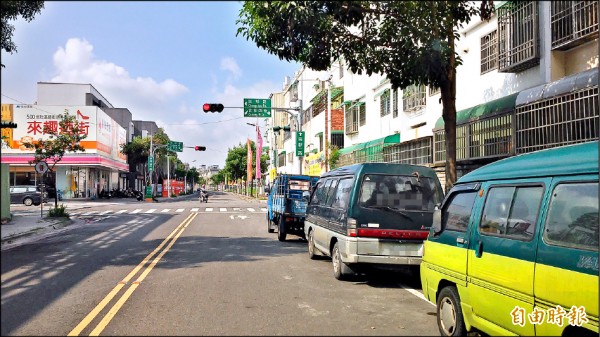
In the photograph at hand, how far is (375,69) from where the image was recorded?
1018 centimetres

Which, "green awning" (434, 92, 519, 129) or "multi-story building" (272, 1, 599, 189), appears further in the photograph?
"green awning" (434, 92, 519, 129)

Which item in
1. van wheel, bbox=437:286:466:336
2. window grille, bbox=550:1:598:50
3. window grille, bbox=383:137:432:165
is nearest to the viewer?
van wheel, bbox=437:286:466:336

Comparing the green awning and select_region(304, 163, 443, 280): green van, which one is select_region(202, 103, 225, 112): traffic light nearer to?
the green awning

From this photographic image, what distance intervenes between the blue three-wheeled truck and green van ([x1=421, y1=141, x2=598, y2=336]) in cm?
947

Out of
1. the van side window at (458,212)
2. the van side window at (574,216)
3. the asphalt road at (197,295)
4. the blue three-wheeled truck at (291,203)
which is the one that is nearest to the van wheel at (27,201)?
the asphalt road at (197,295)

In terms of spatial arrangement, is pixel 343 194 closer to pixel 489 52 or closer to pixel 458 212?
pixel 458 212

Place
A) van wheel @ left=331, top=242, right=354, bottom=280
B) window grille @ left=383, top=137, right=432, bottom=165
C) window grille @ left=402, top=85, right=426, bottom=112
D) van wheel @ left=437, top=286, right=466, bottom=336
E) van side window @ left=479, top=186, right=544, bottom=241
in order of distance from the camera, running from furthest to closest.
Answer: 1. window grille @ left=402, top=85, right=426, bottom=112
2. window grille @ left=383, top=137, right=432, bottom=165
3. van wheel @ left=331, top=242, right=354, bottom=280
4. van wheel @ left=437, top=286, right=466, bottom=336
5. van side window @ left=479, top=186, right=544, bottom=241

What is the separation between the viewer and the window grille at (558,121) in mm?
10000

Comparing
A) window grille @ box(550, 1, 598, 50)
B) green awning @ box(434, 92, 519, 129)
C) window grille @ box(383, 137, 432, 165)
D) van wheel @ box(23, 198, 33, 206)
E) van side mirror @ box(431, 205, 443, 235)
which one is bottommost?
van wheel @ box(23, 198, 33, 206)

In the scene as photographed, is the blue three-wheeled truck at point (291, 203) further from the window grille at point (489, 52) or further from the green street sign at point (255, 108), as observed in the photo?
the green street sign at point (255, 108)

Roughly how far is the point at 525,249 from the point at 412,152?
56.7ft

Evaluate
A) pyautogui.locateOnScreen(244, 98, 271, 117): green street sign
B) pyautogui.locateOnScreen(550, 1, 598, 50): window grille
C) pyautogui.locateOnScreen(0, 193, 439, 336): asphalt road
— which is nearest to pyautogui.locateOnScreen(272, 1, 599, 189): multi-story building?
pyautogui.locateOnScreen(550, 1, 598, 50): window grille

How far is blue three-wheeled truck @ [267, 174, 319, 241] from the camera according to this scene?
15.4 metres

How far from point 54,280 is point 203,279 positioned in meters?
2.70
